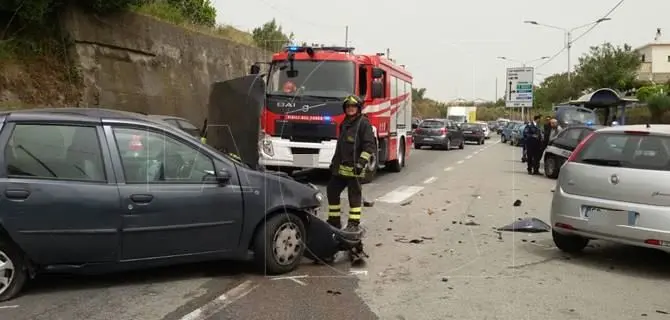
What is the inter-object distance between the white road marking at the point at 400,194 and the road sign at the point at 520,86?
3616 cm

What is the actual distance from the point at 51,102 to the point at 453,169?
1133 centimetres

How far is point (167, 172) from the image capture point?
5.90 metres

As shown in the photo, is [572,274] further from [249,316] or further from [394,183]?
[394,183]

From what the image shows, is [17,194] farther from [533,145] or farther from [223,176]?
[533,145]

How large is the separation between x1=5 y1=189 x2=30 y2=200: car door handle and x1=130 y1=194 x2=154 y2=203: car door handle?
2.62 feet

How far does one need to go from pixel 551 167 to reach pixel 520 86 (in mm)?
31931

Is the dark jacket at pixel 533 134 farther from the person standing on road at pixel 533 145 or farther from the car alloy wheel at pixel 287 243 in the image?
the car alloy wheel at pixel 287 243

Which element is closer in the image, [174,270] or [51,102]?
[174,270]

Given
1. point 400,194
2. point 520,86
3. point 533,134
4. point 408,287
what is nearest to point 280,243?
point 408,287

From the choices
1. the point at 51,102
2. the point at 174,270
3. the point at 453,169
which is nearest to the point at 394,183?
the point at 453,169

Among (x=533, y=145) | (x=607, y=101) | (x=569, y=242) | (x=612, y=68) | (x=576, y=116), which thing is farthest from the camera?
(x=612, y=68)

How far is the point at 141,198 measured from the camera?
18.5 ft

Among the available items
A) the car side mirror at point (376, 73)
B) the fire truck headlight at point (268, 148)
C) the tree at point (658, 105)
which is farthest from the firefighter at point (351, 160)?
the tree at point (658, 105)

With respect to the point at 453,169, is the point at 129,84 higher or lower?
higher
